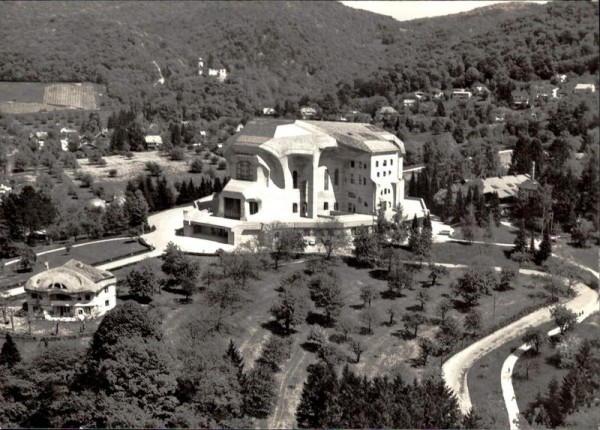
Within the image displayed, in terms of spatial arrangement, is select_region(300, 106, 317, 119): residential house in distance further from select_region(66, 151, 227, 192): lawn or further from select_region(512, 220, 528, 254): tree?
select_region(512, 220, 528, 254): tree

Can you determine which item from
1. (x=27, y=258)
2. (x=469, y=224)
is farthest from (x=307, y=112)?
(x=27, y=258)

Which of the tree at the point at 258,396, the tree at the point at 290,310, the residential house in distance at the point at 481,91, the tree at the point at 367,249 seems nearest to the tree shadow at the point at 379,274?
the tree at the point at 367,249

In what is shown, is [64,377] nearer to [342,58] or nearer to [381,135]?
[381,135]

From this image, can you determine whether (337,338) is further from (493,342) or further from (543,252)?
(543,252)

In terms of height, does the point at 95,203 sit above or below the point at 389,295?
above

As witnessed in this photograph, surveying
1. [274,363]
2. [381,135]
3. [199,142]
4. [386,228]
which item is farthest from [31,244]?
[199,142]

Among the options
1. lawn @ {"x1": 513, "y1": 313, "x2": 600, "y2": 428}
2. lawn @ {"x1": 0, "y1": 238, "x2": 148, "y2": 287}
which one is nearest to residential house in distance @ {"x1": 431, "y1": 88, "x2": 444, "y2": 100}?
lawn @ {"x1": 0, "y1": 238, "x2": 148, "y2": 287}
